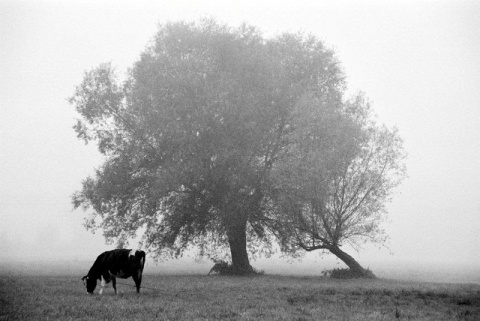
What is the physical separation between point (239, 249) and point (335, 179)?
36.4ft

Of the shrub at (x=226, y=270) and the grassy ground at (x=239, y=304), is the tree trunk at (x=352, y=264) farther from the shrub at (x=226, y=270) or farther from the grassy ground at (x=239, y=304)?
the grassy ground at (x=239, y=304)

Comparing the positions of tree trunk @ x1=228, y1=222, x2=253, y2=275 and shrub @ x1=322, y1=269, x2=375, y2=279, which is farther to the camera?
tree trunk @ x1=228, y1=222, x2=253, y2=275

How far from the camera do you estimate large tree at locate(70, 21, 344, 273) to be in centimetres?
3425

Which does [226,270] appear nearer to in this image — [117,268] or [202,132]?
[202,132]

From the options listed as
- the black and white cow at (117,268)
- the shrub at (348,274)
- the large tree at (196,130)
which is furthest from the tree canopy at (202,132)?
the black and white cow at (117,268)

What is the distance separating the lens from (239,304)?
16.3m

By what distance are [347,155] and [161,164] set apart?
15.8 m

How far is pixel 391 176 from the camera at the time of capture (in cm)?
3356

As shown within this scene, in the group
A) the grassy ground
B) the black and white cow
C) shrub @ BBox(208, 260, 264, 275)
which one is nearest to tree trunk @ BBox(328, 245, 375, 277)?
shrub @ BBox(208, 260, 264, 275)

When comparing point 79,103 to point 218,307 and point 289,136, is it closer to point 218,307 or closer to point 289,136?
point 289,136

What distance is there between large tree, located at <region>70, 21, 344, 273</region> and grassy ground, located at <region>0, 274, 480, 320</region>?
13.6 m

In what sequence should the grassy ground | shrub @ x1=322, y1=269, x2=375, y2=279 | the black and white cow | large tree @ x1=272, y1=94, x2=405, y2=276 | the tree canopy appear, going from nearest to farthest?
the grassy ground < the black and white cow < large tree @ x1=272, y1=94, x2=405, y2=276 < the tree canopy < shrub @ x1=322, y1=269, x2=375, y2=279

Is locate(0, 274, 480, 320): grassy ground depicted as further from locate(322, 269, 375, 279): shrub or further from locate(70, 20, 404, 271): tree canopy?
locate(322, 269, 375, 279): shrub

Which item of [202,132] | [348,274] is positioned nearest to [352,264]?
[348,274]
